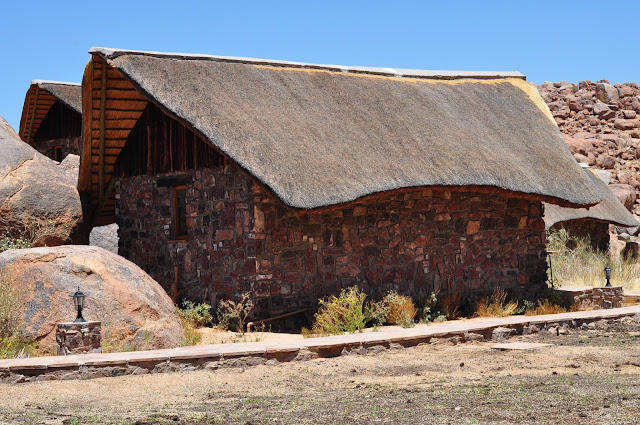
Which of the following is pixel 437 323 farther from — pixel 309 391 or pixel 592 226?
pixel 592 226

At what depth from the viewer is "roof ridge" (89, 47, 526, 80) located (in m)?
13.0

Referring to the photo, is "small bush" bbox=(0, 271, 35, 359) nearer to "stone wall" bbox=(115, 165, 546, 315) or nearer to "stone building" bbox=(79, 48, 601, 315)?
"stone building" bbox=(79, 48, 601, 315)

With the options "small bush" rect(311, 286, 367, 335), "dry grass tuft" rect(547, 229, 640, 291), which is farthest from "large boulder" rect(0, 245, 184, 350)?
"dry grass tuft" rect(547, 229, 640, 291)

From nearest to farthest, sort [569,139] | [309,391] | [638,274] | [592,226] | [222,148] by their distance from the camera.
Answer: [309,391] < [222,148] < [638,274] < [592,226] < [569,139]

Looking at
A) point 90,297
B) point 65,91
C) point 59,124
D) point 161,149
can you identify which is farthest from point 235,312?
point 59,124

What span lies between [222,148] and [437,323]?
4.34 meters

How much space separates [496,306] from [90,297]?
272 inches

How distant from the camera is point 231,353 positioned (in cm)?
902

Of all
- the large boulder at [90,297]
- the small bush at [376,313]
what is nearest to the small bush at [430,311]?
the small bush at [376,313]

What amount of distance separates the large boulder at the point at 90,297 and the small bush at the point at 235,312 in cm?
166

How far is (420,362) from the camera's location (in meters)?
9.50

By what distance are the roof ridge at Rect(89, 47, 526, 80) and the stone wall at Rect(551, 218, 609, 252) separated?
6670 mm

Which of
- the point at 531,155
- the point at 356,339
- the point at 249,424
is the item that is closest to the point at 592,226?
the point at 531,155

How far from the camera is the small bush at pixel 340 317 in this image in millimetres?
11812
